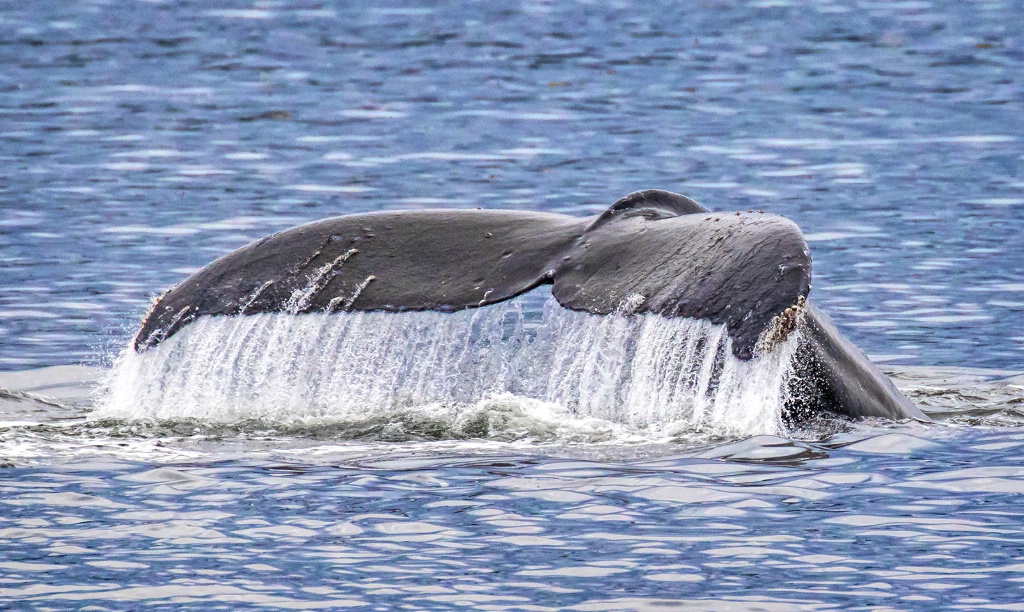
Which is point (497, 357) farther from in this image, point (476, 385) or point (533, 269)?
point (533, 269)

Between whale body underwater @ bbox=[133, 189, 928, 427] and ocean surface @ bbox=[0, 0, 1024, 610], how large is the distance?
0.13 meters

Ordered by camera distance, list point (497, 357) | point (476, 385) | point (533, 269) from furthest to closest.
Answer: point (497, 357) → point (476, 385) → point (533, 269)

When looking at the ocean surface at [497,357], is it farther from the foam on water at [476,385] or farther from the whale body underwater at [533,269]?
the whale body underwater at [533,269]

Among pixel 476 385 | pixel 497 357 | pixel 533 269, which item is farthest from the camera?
pixel 497 357

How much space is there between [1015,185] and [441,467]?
1091cm

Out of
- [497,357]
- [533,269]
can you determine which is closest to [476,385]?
[497,357]

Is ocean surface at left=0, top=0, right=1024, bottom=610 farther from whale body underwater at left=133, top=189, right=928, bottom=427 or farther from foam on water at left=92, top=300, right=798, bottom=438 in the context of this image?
whale body underwater at left=133, top=189, right=928, bottom=427

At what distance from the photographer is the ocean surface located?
6816mm

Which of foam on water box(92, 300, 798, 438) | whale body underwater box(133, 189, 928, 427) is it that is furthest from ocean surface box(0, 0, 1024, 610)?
whale body underwater box(133, 189, 928, 427)

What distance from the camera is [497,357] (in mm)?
11594

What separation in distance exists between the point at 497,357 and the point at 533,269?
13.0 feet

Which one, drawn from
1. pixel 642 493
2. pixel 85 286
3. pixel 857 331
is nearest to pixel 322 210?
pixel 85 286

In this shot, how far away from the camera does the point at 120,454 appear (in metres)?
8.30

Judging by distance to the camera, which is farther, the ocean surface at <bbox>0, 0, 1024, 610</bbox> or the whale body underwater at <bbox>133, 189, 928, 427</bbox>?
the whale body underwater at <bbox>133, 189, 928, 427</bbox>
